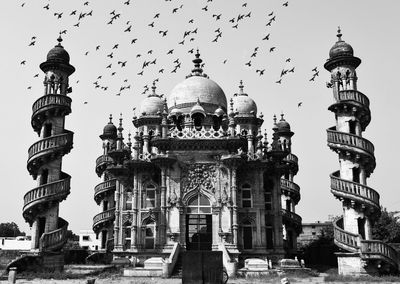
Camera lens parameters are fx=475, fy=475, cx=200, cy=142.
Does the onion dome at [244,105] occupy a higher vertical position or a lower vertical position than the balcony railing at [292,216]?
higher

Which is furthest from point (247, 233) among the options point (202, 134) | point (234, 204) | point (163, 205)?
point (202, 134)

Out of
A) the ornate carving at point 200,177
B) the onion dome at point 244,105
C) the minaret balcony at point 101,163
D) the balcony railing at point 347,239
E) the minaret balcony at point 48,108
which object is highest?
the onion dome at point 244,105

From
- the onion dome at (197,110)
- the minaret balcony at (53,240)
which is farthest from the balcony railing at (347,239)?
the minaret balcony at (53,240)

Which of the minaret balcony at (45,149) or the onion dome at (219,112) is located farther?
the onion dome at (219,112)

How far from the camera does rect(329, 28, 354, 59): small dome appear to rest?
110 ft

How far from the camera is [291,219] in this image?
43938mm

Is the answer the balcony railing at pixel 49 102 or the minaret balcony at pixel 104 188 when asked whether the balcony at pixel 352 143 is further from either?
the minaret balcony at pixel 104 188

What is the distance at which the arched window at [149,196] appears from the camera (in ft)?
118

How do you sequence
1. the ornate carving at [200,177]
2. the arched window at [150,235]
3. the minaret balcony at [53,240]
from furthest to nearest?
the arched window at [150,235], the ornate carving at [200,177], the minaret balcony at [53,240]

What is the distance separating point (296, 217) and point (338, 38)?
1786 centimetres

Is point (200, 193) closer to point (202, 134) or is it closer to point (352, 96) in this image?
point (202, 134)

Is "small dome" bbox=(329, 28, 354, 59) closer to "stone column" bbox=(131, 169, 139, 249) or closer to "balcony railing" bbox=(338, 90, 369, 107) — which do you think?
"balcony railing" bbox=(338, 90, 369, 107)

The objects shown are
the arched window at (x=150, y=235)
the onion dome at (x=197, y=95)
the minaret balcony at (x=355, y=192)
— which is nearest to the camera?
the minaret balcony at (x=355, y=192)

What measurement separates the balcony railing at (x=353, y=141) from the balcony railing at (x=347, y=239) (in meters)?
5.46
